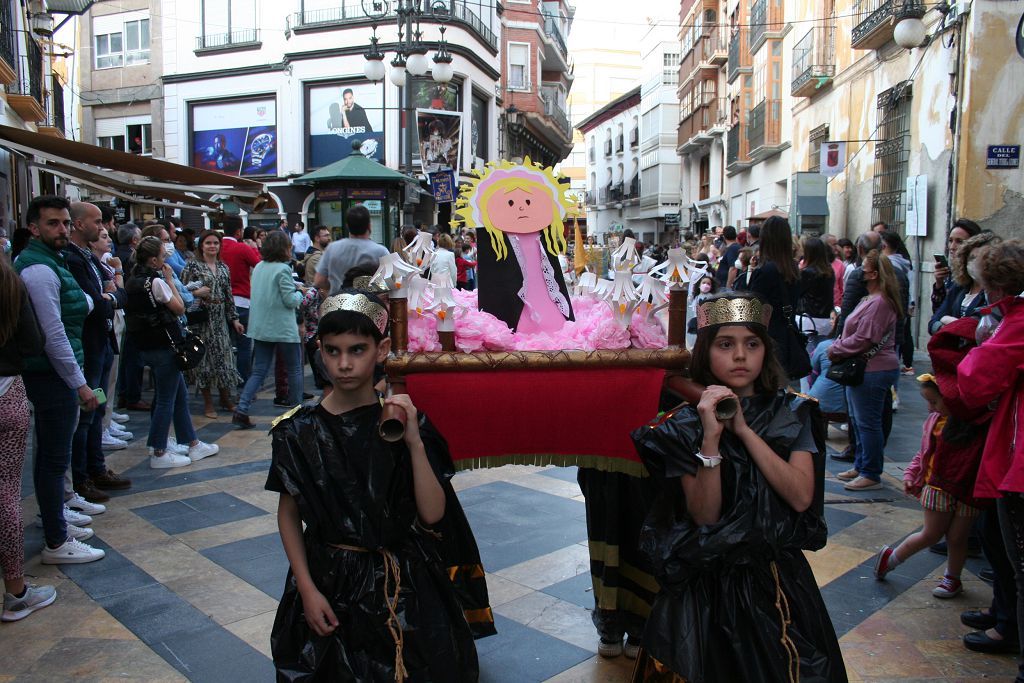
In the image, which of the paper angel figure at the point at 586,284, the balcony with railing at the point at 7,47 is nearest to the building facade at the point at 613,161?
the balcony with railing at the point at 7,47

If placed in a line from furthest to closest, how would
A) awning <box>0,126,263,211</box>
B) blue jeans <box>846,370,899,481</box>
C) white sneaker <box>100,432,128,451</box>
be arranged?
awning <box>0,126,263,211</box> < white sneaker <box>100,432,128,451</box> < blue jeans <box>846,370,899,481</box>

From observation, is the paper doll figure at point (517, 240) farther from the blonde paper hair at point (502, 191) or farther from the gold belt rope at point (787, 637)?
the gold belt rope at point (787, 637)

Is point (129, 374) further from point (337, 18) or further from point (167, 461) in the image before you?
point (337, 18)

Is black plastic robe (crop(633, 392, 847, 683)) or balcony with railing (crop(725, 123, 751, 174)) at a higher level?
balcony with railing (crop(725, 123, 751, 174))

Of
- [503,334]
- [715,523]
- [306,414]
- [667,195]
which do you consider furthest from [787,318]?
[667,195]

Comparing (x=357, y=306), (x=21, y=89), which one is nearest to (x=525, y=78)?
(x=21, y=89)

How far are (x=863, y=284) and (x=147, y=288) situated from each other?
5.41 metres

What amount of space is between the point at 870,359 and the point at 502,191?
335cm

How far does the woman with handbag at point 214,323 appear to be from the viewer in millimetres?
7711

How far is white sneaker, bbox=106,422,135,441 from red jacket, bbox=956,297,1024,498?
635 centimetres

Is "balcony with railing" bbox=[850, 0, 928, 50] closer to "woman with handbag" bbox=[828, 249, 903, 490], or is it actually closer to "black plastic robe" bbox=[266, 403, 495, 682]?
"woman with handbag" bbox=[828, 249, 903, 490]

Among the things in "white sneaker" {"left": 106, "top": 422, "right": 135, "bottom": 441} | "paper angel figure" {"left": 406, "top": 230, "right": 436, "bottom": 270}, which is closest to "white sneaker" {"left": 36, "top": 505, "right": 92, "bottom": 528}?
"white sneaker" {"left": 106, "top": 422, "right": 135, "bottom": 441}

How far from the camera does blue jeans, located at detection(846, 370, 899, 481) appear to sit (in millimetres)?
5543

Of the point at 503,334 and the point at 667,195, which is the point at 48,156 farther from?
the point at 667,195
